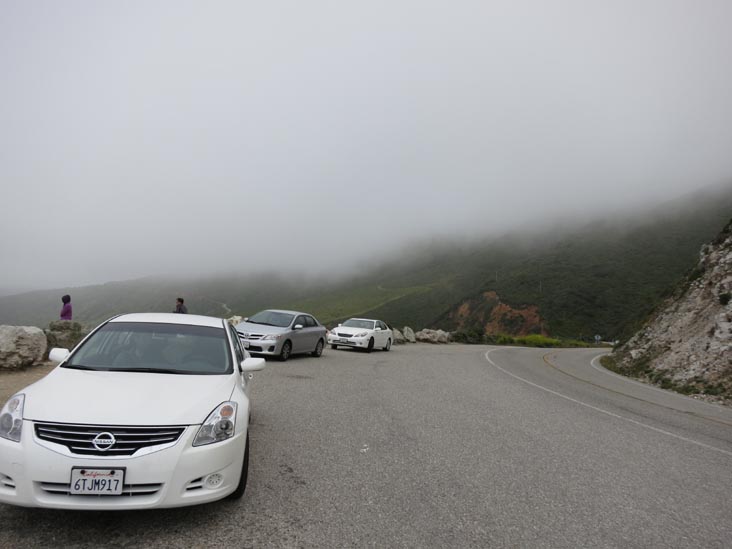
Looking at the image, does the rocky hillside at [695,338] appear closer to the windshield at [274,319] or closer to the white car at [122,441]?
the windshield at [274,319]

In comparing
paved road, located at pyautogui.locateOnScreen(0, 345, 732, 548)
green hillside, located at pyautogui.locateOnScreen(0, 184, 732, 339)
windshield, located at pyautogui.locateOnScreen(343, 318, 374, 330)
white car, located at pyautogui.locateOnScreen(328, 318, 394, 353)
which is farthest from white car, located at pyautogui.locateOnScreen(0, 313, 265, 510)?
green hillside, located at pyautogui.locateOnScreen(0, 184, 732, 339)

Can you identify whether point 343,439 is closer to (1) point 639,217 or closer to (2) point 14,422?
(2) point 14,422

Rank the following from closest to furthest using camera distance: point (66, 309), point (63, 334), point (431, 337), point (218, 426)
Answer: point (218, 426)
point (63, 334)
point (66, 309)
point (431, 337)

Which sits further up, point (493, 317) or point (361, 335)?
point (361, 335)

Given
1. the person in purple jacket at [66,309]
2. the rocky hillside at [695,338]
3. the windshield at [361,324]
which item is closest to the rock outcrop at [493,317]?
the rocky hillside at [695,338]

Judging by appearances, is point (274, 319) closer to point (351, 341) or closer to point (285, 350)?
point (285, 350)

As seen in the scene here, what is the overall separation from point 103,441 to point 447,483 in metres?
3.19

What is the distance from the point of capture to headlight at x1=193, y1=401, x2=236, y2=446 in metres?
3.72

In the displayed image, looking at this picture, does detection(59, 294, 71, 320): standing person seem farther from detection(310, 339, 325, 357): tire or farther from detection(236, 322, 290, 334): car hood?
detection(310, 339, 325, 357): tire

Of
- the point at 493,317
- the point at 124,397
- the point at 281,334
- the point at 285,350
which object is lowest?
the point at 493,317

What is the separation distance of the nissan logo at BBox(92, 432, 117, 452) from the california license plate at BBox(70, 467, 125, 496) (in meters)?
0.15

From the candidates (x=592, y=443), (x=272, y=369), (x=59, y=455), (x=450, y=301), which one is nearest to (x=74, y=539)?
(x=59, y=455)

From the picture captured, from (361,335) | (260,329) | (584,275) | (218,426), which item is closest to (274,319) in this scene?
(260,329)

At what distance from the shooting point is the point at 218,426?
3.84 metres
